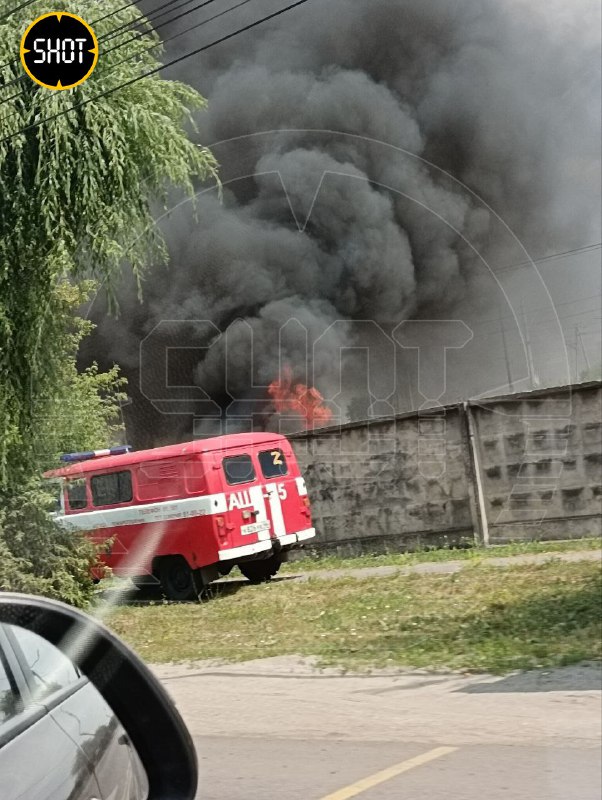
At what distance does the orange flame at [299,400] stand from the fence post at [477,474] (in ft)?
15.2

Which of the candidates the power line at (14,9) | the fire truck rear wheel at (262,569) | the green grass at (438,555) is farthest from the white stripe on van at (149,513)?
the power line at (14,9)

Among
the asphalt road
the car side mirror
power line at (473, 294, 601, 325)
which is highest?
power line at (473, 294, 601, 325)

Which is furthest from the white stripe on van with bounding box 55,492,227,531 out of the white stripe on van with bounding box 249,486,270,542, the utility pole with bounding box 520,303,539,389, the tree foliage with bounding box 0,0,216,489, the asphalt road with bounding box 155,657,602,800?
the utility pole with bounding box 520,303,539,389

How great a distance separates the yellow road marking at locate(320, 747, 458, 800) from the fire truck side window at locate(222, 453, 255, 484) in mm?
9470

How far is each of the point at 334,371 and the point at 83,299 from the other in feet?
25.1

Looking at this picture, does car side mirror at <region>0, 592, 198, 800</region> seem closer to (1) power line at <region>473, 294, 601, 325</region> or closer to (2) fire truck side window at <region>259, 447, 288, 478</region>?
(2) fire truck side window at <region>259, 447, 288, 478</region>

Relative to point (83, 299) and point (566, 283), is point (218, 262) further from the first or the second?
point (566, 283)

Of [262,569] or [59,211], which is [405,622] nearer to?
[59,211]

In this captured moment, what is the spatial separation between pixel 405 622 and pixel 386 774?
4.70 meters

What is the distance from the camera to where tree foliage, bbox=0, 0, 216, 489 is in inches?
470

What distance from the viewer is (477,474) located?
15.7 meters

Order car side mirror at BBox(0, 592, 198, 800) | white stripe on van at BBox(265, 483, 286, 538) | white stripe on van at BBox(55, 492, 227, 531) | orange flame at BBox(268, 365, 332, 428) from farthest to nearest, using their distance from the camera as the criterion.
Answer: orange flame at BBox(268, 365, 332, 428) → white stripe on van at BBox(265, 483, 286, 538) → white stripe on van at BBox(55, 492, 227, 531) → car side mirror at BBox(0, 592, 198, 800)

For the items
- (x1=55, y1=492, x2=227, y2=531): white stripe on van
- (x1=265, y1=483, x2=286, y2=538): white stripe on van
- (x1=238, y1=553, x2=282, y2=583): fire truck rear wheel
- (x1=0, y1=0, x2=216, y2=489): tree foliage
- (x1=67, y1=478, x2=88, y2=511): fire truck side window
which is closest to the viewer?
(x1=0, y1=0, x2=216, y2=489): tree foliage

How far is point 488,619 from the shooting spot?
9.49 meters
